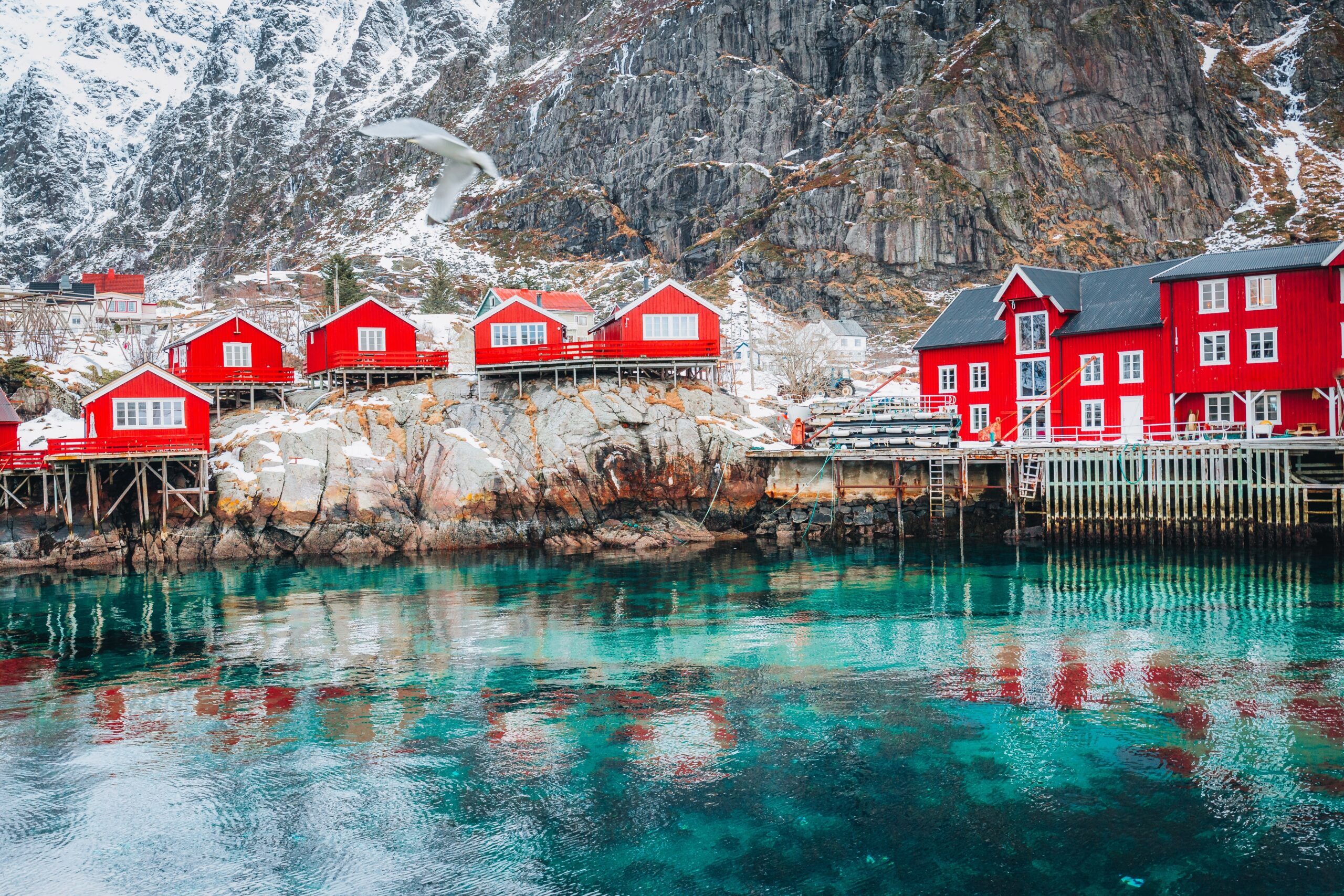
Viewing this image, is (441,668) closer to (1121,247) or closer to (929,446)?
(929,446)

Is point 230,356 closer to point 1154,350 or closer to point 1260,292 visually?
point 1154,350

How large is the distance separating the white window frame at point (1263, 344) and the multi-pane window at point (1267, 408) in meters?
1.46

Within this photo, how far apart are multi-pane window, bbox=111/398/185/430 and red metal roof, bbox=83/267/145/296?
2806 inches

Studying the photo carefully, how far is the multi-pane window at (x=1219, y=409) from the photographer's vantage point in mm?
45781

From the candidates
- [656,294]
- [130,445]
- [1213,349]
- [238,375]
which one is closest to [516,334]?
[656,294]

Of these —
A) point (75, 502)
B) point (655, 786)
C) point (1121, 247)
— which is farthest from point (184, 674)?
point (1121, 247)

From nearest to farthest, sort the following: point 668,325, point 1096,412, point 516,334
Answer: point 1096,412 < point 668,325 < point 516,334

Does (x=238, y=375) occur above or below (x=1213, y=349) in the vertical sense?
above

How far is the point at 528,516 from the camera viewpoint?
48.8 meters

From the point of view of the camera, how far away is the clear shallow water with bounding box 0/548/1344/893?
14289 millimetres

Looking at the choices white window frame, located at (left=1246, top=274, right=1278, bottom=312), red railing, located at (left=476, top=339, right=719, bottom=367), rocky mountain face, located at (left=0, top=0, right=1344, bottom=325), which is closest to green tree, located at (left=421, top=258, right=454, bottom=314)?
rocky mountain face, located at (left=0, top=0, right=1344, bottom=325)

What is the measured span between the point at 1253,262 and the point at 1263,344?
3.78 m

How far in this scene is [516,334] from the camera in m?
57.4

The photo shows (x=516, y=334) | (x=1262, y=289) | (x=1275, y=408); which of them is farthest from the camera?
(x=516, y=334)
